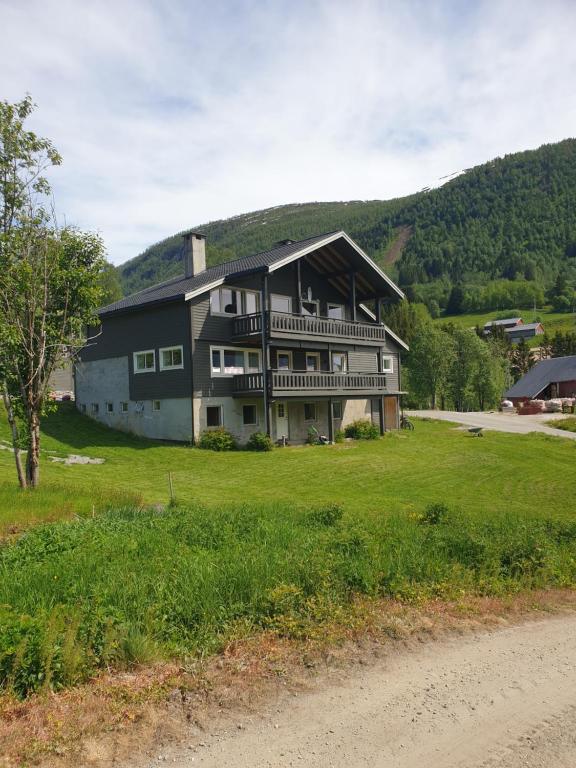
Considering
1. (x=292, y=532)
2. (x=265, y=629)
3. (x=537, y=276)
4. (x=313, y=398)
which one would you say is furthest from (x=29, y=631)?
(x=537, y=276)

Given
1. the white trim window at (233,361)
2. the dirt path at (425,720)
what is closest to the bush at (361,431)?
the white trim window at (233,361)

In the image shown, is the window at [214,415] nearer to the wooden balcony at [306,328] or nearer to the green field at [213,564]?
the wooden balcony at [306,328]

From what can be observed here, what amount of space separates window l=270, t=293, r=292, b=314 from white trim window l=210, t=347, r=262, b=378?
9.36ft

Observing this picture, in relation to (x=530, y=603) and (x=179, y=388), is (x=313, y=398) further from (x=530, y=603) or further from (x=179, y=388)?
(x=530, y=603)

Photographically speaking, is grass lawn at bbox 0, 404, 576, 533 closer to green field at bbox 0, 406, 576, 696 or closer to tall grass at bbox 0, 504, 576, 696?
green field at bbox 0, 406, 576, 696

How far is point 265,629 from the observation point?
20.1 ft

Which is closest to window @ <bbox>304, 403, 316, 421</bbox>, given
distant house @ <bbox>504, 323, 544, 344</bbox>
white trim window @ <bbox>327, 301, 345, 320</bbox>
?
white trim window @ <bbox>327, 301, 345, 320</bbox>

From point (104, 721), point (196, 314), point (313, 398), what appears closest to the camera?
point (104, 721)

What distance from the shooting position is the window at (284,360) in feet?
105

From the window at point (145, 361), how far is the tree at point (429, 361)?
143 ft

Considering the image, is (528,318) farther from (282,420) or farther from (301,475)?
(301,475)

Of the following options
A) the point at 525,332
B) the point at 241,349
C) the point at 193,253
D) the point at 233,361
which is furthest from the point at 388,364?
the point at 525,332

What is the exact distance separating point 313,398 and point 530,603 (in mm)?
24442

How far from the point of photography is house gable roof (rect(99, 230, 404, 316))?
27.7m
